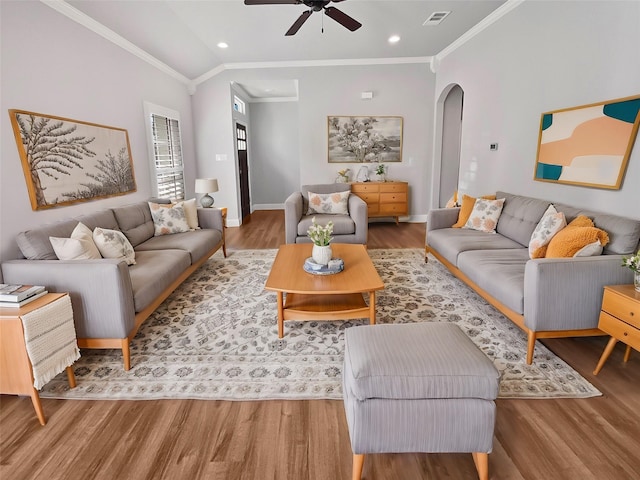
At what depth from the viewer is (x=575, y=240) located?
7.91ft

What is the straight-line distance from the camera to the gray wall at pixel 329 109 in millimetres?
6258

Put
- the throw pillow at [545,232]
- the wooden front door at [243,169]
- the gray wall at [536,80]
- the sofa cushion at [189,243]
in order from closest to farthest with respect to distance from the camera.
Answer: the gray wall at [536,80]
the throw pillow at [545,232]
the sofa cushion at [189,243]
the wooden front door at [243,169]

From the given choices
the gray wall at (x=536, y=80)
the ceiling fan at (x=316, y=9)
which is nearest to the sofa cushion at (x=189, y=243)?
the ceiling fan at (x=316, y=9)

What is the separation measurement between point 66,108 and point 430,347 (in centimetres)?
355

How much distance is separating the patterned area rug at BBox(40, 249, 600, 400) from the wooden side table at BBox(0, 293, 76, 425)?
0.75ft

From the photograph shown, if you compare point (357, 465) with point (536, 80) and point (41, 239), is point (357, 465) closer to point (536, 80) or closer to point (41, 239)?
point (41, 239)

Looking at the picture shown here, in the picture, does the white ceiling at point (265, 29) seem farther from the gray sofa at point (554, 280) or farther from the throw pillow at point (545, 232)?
the gray sofa at point (554, 280)

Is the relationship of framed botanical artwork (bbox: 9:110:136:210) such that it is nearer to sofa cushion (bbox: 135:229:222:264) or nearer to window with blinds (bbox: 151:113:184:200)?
sofa cushion (bbox: 135:229:222:264)

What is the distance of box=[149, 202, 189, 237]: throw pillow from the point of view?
160 inches

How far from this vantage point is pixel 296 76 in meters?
6.25

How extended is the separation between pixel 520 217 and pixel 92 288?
3.61 meters

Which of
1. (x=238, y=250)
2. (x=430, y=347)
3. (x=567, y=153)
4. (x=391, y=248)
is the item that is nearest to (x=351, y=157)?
A: (x=391, y=248)

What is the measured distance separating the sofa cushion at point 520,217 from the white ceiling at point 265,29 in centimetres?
219

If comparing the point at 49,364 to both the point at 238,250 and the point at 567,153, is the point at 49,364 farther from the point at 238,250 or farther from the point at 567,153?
the point at 567,153
